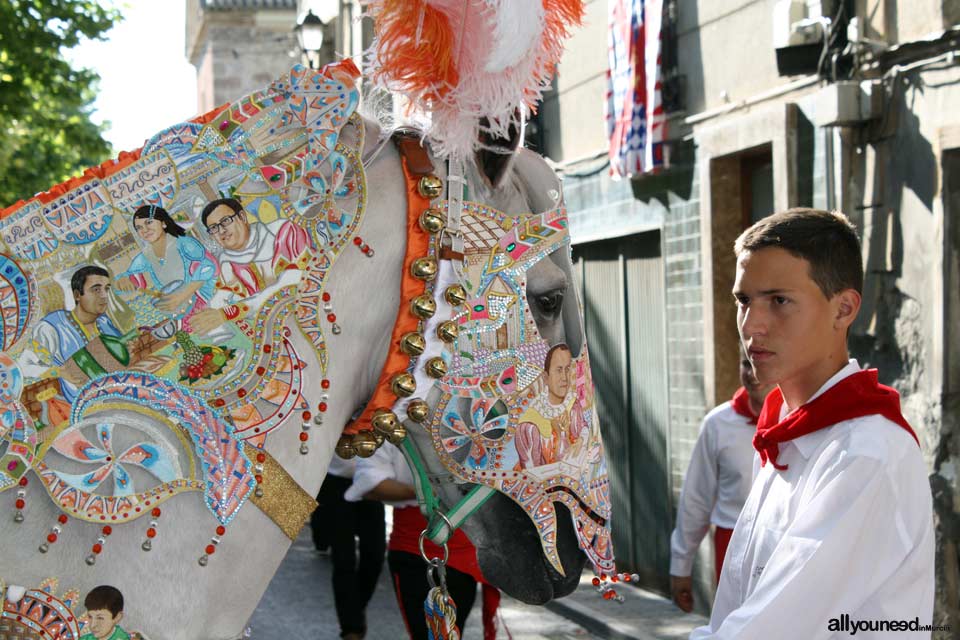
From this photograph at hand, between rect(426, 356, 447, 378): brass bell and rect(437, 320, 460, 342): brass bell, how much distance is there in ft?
0.13

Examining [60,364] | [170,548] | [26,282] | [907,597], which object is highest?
[26,282]

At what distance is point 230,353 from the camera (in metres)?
2.07

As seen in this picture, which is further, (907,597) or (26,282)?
(907,597)

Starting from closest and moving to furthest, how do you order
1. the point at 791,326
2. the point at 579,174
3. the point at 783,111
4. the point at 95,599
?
the point at 95,599
the point at 791,326
the point at 783,111
the point at 579,174

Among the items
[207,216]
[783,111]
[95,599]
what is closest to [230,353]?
[207,216]

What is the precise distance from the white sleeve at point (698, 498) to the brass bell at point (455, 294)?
14.2ft

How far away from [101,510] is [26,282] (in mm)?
401

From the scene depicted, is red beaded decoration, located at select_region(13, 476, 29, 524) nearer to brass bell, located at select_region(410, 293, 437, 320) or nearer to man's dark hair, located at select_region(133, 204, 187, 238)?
man's dark hair, located at select_region(133, 204, 187, 238)

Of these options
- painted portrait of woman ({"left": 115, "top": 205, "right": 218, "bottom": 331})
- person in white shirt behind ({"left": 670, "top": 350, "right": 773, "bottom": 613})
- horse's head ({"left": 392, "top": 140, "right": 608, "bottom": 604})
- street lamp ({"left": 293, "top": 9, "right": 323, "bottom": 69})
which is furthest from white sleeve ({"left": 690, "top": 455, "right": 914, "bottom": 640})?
street lamp ({"left": 293, "top": 9, "right": 323, "bottom": 69})

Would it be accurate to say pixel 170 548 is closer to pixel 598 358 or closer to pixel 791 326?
pixel 791 326

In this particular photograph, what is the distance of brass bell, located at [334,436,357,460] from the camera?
2.24m

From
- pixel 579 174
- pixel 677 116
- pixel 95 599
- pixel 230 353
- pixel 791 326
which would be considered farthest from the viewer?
pixel 579 174

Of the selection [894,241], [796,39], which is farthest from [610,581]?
[796,39]

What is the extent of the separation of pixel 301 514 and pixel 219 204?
1.83 ft
